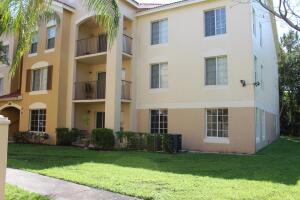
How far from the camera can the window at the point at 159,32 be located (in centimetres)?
2105

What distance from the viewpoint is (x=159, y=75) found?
21016 millimetres

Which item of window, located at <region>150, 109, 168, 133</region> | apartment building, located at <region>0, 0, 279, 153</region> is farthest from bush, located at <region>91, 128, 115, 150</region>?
window, located at <region>150, 109, 168, 133</region>

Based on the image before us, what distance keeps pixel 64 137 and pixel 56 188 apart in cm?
1347

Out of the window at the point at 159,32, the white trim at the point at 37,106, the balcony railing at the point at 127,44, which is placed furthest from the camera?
the white trim at the point at 37,106

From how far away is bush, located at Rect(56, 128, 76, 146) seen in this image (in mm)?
21422

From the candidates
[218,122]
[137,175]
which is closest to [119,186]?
[137,175]

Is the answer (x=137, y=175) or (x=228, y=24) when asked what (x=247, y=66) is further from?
(x=137, y=175)

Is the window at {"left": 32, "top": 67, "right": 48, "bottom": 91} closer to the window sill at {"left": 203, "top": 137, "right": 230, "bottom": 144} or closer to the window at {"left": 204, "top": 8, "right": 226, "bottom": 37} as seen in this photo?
the window at {"left": 204, "top": 8, "right": 226, "bottom": 37}

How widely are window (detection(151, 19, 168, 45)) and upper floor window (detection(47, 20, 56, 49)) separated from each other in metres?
7.54

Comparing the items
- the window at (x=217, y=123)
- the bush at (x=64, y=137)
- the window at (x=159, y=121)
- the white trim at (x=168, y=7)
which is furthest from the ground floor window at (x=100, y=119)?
the window at (x=217, y=123)

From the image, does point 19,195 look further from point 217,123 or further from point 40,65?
point 40,65

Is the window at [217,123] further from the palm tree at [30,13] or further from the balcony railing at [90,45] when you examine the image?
the palm tree at [30,13]

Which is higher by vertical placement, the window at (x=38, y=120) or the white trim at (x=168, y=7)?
the white trim at (x=168, y=7)

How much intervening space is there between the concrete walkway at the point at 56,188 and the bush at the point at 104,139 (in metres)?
9.09
